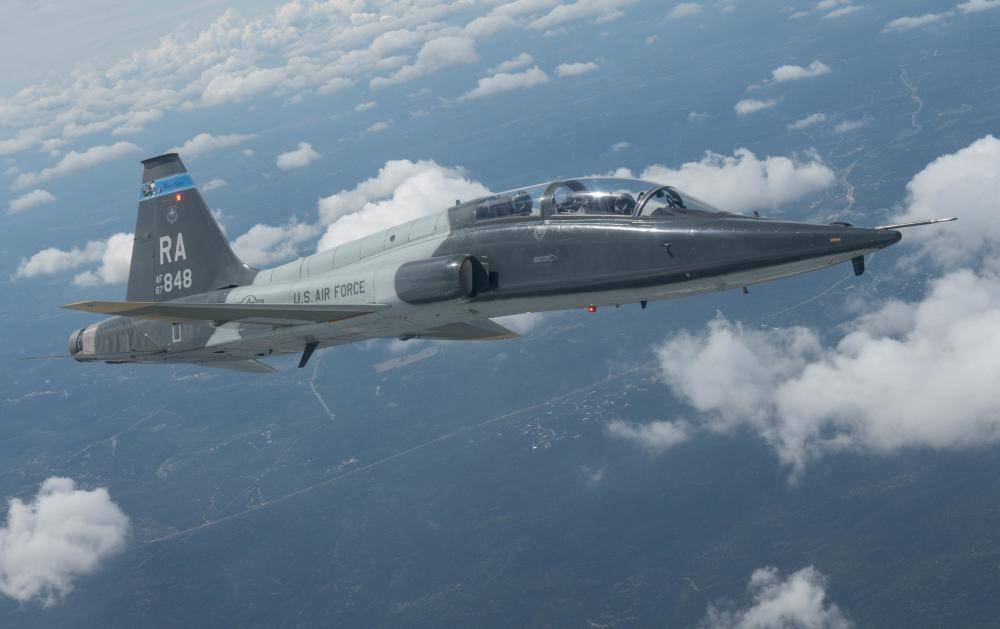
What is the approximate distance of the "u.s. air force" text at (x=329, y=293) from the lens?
62.1 feet

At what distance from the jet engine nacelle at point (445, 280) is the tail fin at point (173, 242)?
30.4 ft

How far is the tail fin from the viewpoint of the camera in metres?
24.5

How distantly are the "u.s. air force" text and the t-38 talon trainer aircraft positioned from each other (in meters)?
0.04

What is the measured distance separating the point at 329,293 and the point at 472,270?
4.90m

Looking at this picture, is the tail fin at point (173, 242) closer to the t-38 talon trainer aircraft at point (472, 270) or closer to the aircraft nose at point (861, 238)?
the t-38 talon trainer aircraft at point (472, 270)

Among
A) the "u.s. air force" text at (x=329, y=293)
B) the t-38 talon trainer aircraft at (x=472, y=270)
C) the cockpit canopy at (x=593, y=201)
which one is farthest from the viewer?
the "u.s. air force" text at (x=329, y=293)

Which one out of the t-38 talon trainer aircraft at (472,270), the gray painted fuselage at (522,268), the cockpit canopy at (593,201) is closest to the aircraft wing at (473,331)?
the t-38 talon trainer aircraft at (472,270)

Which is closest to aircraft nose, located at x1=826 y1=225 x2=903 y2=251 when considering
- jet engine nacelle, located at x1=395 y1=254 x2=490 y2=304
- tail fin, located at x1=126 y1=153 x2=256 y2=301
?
jet engine nacelle, located at x1=395 y1=254 x2=490 y2=304

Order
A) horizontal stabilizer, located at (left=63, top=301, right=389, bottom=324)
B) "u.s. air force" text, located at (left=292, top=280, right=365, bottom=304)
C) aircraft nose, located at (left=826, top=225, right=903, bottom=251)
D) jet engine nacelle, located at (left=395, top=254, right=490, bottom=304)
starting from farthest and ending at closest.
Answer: "u.s. air force" text, located at (left=292, top=280, right=365, bottom=304) → horizontal stabilizer, located at (left=63, top=301, right=389, bottom=324) → jet engine nacelle, located at (left=395, top=254, right=490, bottom=304) → aircraft nose, located at (left=826, top=225, right=903, bottom=251)

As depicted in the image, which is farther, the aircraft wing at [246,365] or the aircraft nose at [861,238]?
the aircraft wing at [246,365]

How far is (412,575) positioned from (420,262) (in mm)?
142362

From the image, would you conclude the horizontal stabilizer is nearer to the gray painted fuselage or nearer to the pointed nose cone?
the gray painted fuselage

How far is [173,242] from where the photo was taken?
24.9 metres

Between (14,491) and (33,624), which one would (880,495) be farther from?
(14,491)
